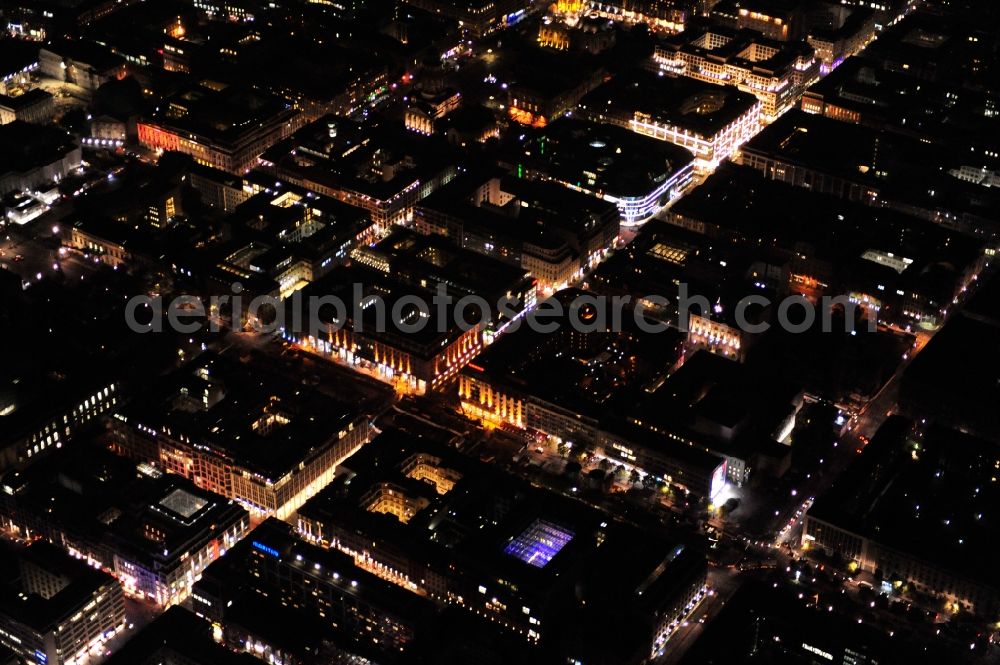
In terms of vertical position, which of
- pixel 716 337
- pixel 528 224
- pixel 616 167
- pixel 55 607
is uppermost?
pixel 616 167

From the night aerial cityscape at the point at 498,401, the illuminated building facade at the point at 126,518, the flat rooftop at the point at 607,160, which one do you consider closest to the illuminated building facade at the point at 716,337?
the night aerial cityscape at the point at 498,401

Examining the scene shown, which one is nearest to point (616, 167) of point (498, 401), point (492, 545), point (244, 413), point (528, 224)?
point (528, 224)

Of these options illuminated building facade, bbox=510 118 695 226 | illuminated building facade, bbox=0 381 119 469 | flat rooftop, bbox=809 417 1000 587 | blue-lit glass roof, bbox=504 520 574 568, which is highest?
illuminated building facade, bbox=510 118 695 226

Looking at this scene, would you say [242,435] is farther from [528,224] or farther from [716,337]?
[716,337]

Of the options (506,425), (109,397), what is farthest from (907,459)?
(109,397)

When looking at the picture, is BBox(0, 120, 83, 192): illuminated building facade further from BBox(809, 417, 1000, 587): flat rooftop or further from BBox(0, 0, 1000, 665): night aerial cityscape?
BBox(809, 417, 1000, 587): flat rooftop

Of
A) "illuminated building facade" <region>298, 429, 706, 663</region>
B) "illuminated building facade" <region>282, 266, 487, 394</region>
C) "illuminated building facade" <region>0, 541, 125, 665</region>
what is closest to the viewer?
"illuminated building facade" <region>0, 541, 125, 665</region>

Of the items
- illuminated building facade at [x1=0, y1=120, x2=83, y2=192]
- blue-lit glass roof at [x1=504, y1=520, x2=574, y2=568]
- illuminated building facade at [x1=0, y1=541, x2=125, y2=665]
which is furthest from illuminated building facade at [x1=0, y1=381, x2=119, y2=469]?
blue-lit glass roof at [x1=504, y1=520, x2=574, y2=568]
